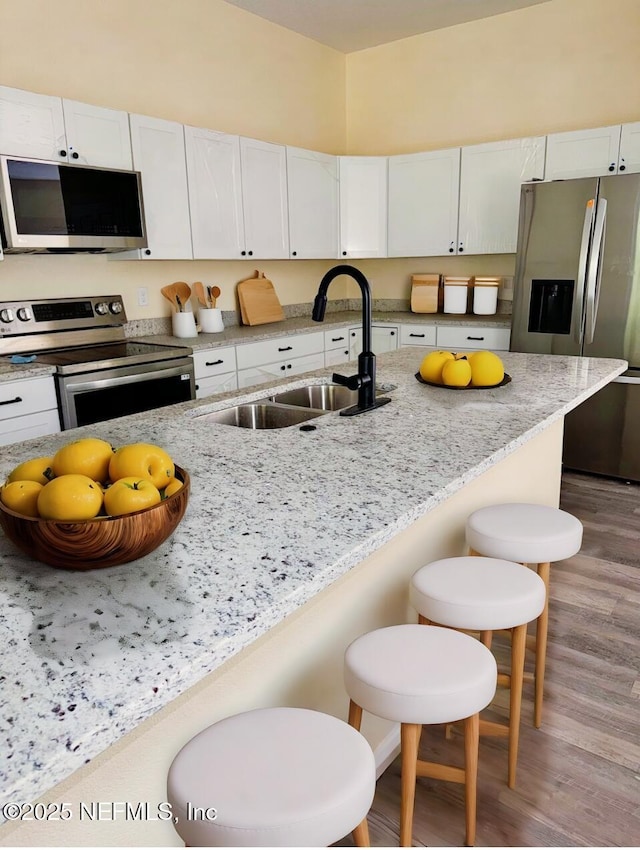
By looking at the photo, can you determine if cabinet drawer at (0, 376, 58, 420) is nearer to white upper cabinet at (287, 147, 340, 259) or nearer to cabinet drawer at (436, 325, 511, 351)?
white upper cabinet at (287, 147, 340, 259)

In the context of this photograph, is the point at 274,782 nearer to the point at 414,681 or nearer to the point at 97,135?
the point at 414,681

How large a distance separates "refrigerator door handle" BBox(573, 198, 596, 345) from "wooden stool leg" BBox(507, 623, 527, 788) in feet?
8.86

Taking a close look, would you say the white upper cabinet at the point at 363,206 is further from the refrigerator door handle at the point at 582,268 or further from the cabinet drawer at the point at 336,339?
the refrigerator door handle at the point at 582,268

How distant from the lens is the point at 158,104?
3896mm

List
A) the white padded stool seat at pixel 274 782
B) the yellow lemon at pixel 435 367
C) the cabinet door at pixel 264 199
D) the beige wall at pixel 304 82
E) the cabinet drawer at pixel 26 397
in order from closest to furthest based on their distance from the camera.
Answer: the white padded stool seat at pixel 274 782
the yellow lemon at pixel 435 367
the cabinet drawer at pixel 26 397
the beige wall at pixel 304 82
the cabinet door at pixel 264 199

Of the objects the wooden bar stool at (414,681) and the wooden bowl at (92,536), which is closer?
the wooden bowl at (92,536)

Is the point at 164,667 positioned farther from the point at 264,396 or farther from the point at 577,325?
the point at 577,325

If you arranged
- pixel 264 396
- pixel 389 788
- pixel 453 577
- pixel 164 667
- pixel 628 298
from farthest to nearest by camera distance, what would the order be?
pixel 628 298 → pixel 264 396 → pixel 389 788 → pixel 453 577 → pixel 164 667

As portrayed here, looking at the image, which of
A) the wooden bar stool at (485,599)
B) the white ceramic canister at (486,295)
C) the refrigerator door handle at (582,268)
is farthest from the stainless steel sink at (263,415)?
the white ceramic canister at (486,295)

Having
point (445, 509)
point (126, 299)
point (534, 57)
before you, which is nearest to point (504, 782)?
point (445, 509)

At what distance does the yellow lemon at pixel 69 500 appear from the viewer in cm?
87

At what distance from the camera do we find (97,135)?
10.5 ft

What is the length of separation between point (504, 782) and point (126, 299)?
3.27 metres

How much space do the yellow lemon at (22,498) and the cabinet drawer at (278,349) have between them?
293 centimetres
